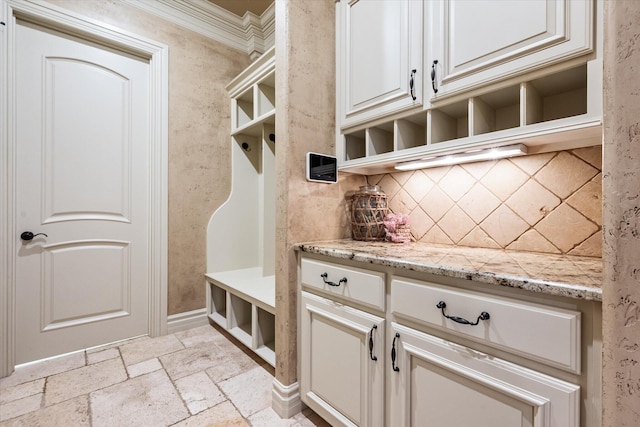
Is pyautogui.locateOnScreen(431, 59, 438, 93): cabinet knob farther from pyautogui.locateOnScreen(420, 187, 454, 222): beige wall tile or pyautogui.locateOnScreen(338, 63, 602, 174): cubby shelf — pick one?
pyautogui.locateOnScreen(420, 187, 454, 222): beige wall tile

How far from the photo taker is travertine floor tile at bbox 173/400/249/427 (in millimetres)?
1375

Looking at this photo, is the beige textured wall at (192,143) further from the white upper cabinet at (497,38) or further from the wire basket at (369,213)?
the white upper cabinet at (497,38)

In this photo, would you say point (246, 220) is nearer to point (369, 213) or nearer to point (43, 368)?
point (369, 213)

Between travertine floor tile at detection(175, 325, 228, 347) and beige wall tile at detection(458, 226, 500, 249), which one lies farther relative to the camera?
travertine floor tile at detection(175, 325, 228, 347)

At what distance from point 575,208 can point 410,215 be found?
28.0 inches

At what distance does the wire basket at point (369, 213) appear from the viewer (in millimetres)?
1571

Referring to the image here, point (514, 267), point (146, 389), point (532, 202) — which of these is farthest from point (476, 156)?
point (146, 389)

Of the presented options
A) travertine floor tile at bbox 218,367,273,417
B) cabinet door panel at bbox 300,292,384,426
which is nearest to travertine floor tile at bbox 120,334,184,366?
travertine floor tile at bbox 218,367,273,417

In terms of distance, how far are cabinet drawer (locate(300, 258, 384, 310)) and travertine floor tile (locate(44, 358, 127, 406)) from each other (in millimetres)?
1382

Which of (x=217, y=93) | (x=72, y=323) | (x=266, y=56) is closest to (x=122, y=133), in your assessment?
(x=217, y=93)

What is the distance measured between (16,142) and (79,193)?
1.42ft

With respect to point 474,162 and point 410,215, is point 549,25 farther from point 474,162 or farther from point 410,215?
point 410,215

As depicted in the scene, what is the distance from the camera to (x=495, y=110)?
1299mm

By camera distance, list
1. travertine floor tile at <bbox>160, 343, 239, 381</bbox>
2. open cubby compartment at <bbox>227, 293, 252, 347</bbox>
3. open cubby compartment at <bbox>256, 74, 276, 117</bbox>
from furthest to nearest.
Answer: open cubby compartment at <bbox>256, 74, 276, 117</bbox>
open cubby compartment at <bbox>227, 293, 252, 347</bbox>
travertine floor tile at <bbox>160, 343, 239, 381</bbox>
